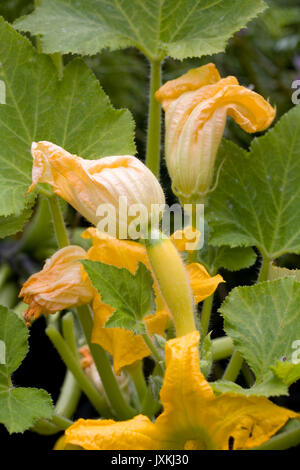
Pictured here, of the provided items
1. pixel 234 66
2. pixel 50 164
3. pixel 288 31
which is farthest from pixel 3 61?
pixel 288 31

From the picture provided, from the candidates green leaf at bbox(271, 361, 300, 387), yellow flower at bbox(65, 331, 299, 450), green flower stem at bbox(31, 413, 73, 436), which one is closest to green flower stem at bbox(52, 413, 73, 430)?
green flower stem at bbox(31, 413, 73, 436)

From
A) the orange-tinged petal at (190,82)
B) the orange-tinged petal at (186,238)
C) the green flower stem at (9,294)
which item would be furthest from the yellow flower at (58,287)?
the green flower stem at (9,294)

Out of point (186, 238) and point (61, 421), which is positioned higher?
point (186, 238)

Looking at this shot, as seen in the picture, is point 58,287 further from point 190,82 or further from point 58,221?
point 190,82

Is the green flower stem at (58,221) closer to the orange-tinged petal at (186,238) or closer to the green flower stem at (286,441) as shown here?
the orange-tinged petal at (186,238)

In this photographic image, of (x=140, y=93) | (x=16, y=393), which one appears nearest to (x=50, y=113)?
(x=16, y=393)
